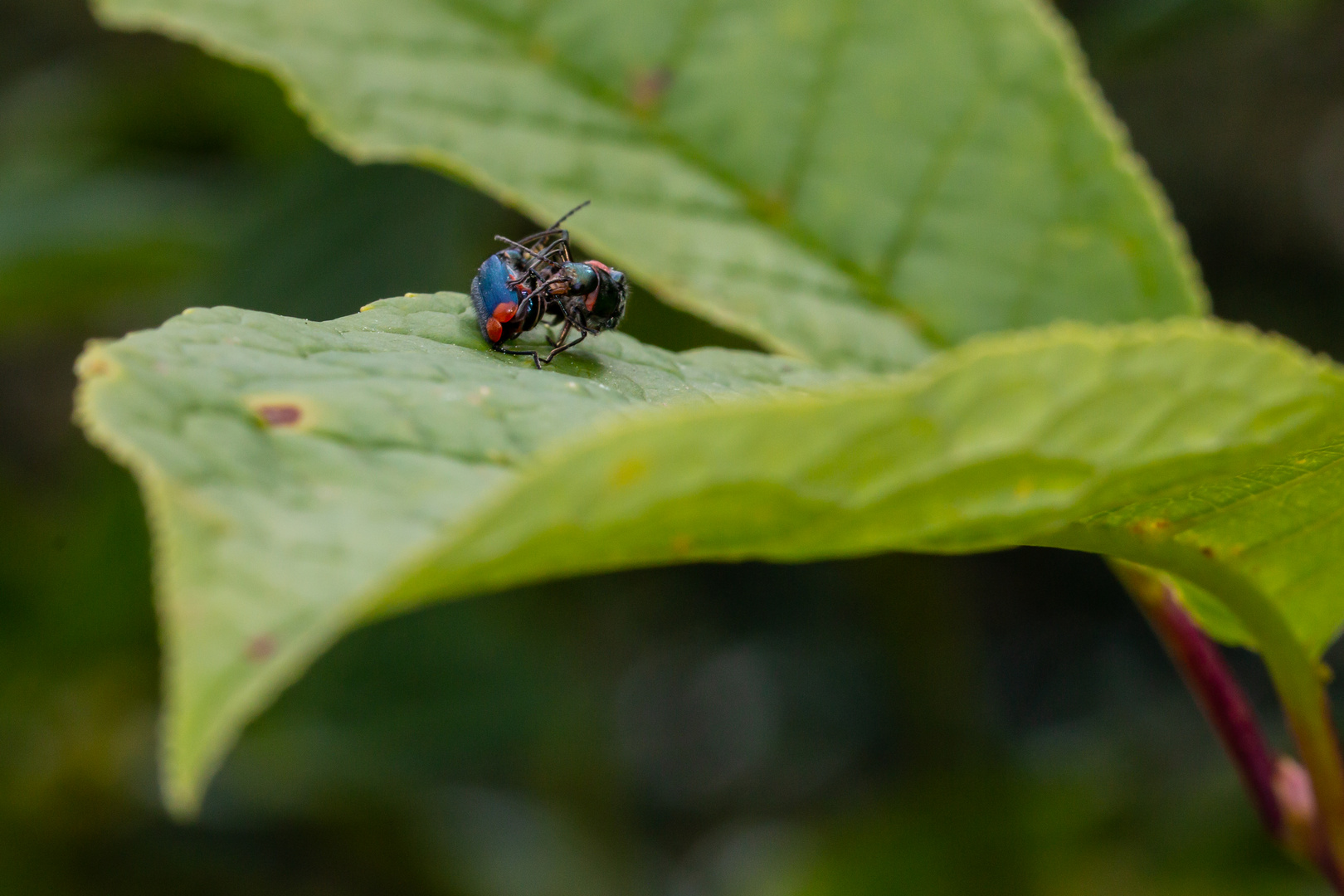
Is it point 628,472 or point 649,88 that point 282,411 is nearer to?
point 628,472

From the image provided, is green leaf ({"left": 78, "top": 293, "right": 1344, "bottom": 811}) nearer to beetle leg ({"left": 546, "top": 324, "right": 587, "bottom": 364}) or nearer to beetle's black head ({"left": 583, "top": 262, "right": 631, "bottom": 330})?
beetle leg ({"left": 546, "top": 324, "right": 587, "bottom": 364})

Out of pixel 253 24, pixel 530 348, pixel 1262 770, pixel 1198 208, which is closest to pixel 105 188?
pixel 253 24

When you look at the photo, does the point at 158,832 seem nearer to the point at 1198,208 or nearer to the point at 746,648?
the point at 746,648

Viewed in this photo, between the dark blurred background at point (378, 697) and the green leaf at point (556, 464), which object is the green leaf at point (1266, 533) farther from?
the dark blurred background at point (378, 697)

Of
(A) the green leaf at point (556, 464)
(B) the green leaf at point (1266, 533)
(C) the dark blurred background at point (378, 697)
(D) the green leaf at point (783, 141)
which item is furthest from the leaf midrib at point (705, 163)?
(C) the dark blurred background at point (378, 697)

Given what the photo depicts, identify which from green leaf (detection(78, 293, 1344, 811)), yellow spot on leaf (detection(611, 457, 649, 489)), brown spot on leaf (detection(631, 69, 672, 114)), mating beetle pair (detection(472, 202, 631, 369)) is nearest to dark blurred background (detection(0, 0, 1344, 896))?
mating beetle pair (detection(472, 202, 631, 369))

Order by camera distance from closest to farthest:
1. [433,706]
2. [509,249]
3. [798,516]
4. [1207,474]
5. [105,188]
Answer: [798,516] → [1207,474] → [509,249] → [105,188] → [433,706]
